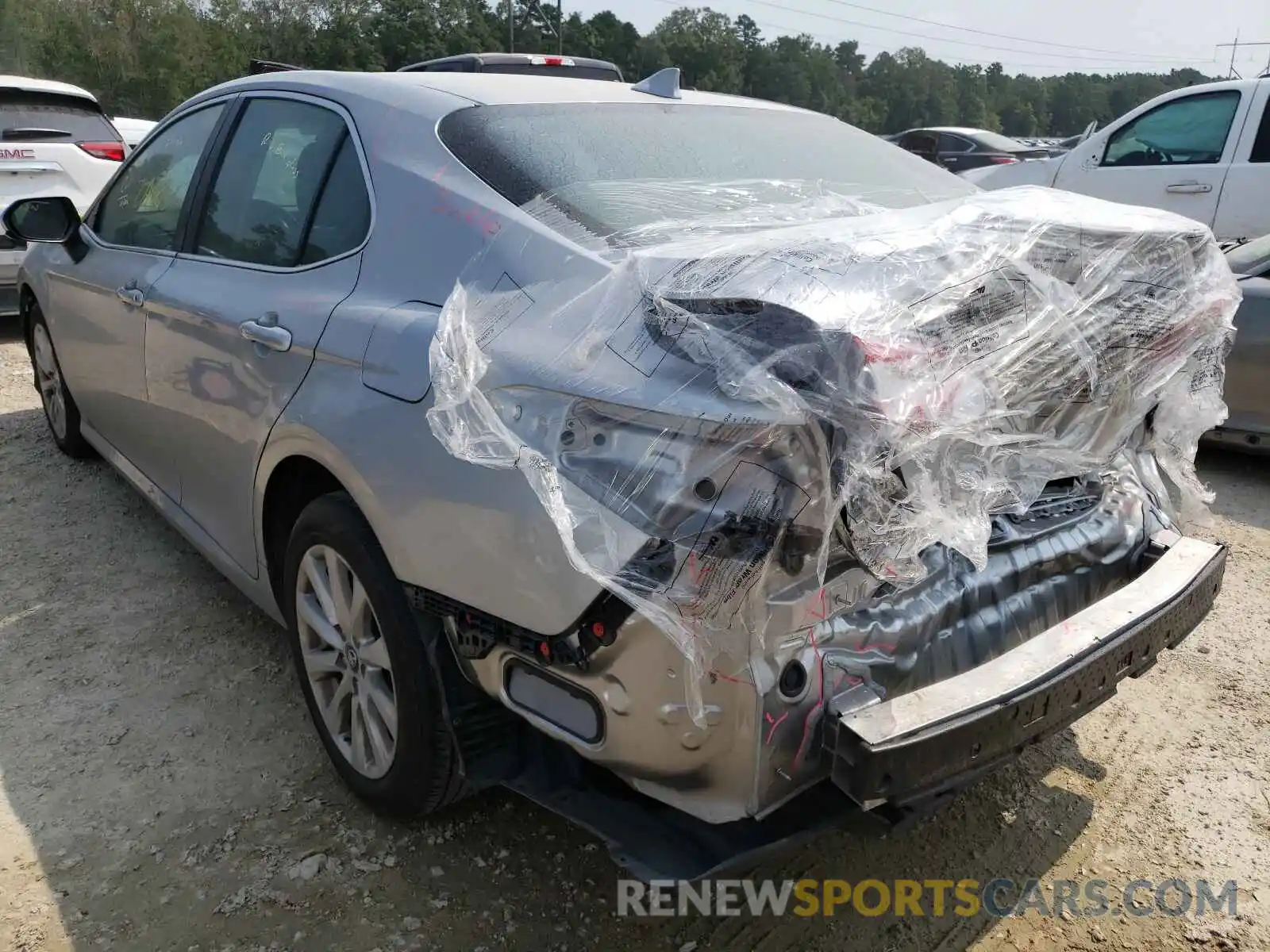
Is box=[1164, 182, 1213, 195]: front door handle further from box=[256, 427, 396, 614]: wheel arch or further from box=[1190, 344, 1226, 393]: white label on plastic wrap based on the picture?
box=[256, 427, 396, 614]: wheel arch

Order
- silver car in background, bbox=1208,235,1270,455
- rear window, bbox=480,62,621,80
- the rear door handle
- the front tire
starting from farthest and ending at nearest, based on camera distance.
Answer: silver car in background, bbox=1208,235,1270,455, rear window, bbox=480,62,621,80, the rear door handle, the front tire

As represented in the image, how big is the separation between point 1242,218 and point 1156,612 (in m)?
6.34

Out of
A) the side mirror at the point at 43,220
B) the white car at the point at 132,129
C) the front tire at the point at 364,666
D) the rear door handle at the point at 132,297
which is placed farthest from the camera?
the white car at the point at 132,129

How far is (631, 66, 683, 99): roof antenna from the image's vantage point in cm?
286

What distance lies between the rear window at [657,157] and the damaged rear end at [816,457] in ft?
0.21

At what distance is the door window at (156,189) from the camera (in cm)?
330

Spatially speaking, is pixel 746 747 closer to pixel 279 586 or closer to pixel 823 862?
pixel 823 862

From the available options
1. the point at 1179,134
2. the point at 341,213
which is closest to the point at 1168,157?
the point at 1179,134

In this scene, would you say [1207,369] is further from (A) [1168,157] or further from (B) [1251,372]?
(A) [1168,157]

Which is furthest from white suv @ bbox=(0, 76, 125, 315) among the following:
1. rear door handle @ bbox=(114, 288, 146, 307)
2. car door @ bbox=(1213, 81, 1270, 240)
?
car door @ bbox=(1213, 81, 1270, 240)

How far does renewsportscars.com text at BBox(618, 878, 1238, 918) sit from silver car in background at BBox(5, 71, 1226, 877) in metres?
0.46

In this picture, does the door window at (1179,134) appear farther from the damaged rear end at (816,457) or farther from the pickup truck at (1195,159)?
the damaged rear end at (816,457)

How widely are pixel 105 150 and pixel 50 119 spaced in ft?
1.28

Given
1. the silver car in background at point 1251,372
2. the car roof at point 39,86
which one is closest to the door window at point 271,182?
the silver car in background at point 1251,372
